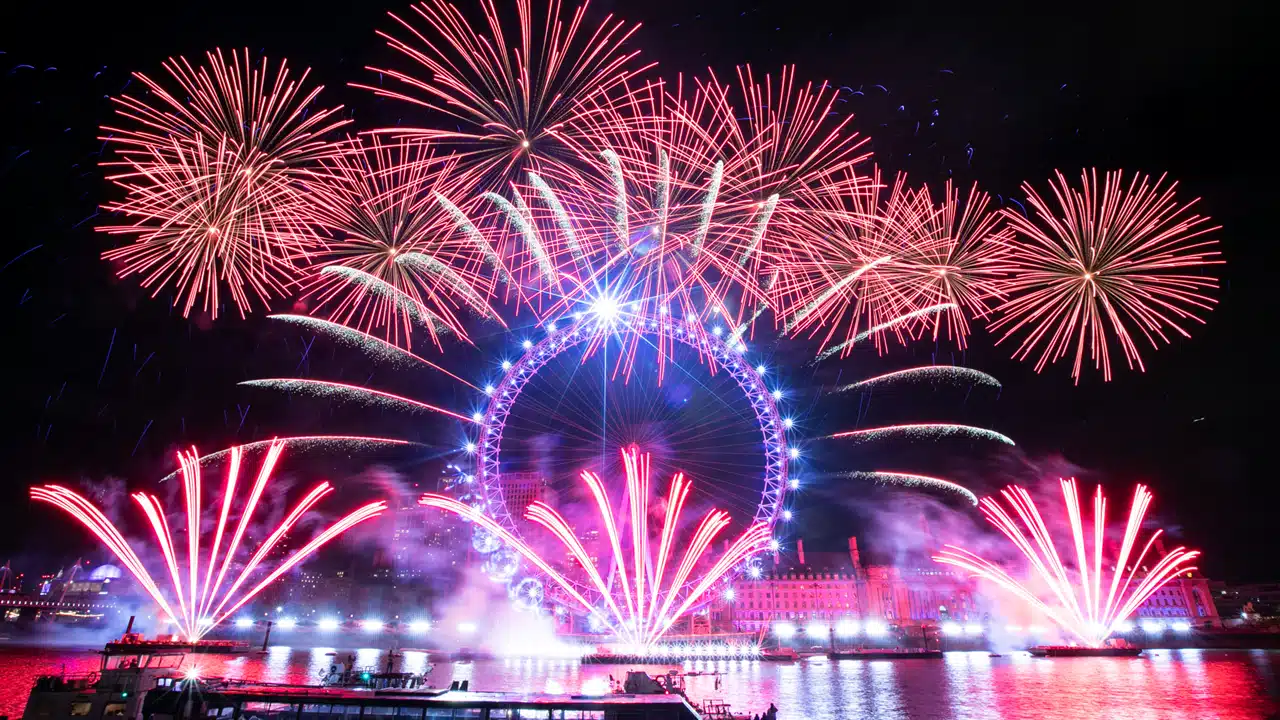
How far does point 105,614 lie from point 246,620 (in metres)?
33.5

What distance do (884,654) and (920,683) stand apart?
44830mm

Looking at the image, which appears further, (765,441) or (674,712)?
(765,441)

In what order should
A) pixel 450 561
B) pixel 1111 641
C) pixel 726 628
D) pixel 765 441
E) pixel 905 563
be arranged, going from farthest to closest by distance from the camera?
pixel 905 563 → pixel 450 561 → pixel 726 628 → pixel 1111 641 → pixel 765 441

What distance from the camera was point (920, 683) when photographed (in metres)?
72.6

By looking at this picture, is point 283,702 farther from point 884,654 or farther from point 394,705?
point 884,654

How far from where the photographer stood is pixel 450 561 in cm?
15275

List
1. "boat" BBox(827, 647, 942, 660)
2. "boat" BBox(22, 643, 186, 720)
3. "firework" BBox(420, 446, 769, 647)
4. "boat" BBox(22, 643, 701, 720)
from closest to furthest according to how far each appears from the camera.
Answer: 1. "boat" BBox(22, 643, 701, 720)
2. "boat" BBox(22, 643, 186, 720)
3. "firework" BBox(420, 446, 769, 647)
4. "boat" BBox(827, 647, 942, 660)

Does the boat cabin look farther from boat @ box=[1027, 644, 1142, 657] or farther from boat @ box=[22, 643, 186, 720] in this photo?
boat @ box=[1027, 644, 1142, 657]

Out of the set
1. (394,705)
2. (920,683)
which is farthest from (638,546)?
(920,683)

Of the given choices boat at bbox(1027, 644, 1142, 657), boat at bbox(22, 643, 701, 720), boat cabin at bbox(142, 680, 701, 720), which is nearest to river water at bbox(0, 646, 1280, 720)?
boat at bbox(1027, 644, 1142, 657)

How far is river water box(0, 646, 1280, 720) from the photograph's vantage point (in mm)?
51781

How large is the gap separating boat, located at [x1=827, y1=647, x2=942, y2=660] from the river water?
1012 centimetres

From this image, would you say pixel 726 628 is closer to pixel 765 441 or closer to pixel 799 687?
pixel 799 687

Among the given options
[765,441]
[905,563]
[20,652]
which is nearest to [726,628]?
[905,563]
